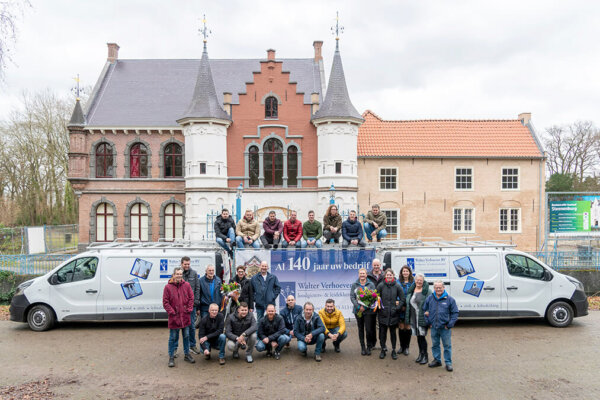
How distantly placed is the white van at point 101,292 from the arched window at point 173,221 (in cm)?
1286

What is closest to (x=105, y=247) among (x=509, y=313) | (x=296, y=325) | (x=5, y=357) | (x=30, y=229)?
(x=5, y=357)

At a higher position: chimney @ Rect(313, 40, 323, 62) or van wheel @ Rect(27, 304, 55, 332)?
chimney @ Rect(313, 40, 323, 62)

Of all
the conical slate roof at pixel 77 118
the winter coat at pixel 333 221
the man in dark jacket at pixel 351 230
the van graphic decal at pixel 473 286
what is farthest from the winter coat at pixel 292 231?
the conical slate roof at pixel 77 118

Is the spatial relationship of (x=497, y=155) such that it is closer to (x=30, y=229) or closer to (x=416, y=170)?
(x=416, y=170)

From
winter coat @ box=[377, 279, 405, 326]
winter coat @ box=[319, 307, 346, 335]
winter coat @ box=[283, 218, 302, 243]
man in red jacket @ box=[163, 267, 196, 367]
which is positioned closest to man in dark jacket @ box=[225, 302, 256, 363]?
man in red jacket @ box=[163, 267, 196, 367]

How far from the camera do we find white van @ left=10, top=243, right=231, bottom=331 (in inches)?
396

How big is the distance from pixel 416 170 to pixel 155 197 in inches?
554

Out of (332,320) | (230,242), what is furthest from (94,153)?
(332,320)

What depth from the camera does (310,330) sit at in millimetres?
8062

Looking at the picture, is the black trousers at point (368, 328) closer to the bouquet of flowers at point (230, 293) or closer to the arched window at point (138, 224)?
the bouquet of flowers at point (230, 293)

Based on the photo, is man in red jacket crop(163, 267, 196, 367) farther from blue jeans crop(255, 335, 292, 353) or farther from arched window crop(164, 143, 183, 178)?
arched window crop(164, 143, 183, 178)

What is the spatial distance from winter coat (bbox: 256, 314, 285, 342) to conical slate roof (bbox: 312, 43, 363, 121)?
14.0 meters

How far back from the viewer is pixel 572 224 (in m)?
15.8

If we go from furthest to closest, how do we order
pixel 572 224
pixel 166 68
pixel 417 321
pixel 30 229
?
pixel 166 68, pixel 30 229, pixel 572 224, pixel 417 321
